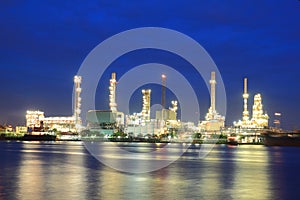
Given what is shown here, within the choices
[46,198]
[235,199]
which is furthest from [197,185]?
[46,198]

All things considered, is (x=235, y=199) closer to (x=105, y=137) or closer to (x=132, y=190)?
(x=132, y=190)

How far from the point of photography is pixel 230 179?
21.0 m

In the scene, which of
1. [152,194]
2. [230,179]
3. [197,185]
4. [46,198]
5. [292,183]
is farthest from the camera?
[230,179]

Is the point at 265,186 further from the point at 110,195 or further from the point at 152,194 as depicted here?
the point at 110,195

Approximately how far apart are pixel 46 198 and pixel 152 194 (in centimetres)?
351

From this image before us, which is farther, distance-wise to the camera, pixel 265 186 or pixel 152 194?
pixel 265 186

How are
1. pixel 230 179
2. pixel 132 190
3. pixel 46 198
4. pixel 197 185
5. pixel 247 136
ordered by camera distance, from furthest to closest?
1. pixel 247 136
2. pixel 230 179
3. pixel 197 185
4. pixel 132 190
5. pixel 46 198

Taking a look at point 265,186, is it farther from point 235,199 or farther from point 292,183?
point 235,199

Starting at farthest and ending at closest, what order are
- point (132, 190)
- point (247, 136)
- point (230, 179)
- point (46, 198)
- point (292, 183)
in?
point (247, 136) < point (230, 179) < point (292, 183) < point (132, 190) < point (46, 198)

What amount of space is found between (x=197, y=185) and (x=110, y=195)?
15.6ft

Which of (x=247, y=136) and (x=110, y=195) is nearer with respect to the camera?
(x=110, y=195)

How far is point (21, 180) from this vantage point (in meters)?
19.0

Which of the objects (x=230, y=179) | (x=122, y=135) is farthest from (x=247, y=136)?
(x=230, y=179)

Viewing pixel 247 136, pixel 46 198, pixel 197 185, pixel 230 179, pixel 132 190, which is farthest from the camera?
pixel 247 136
